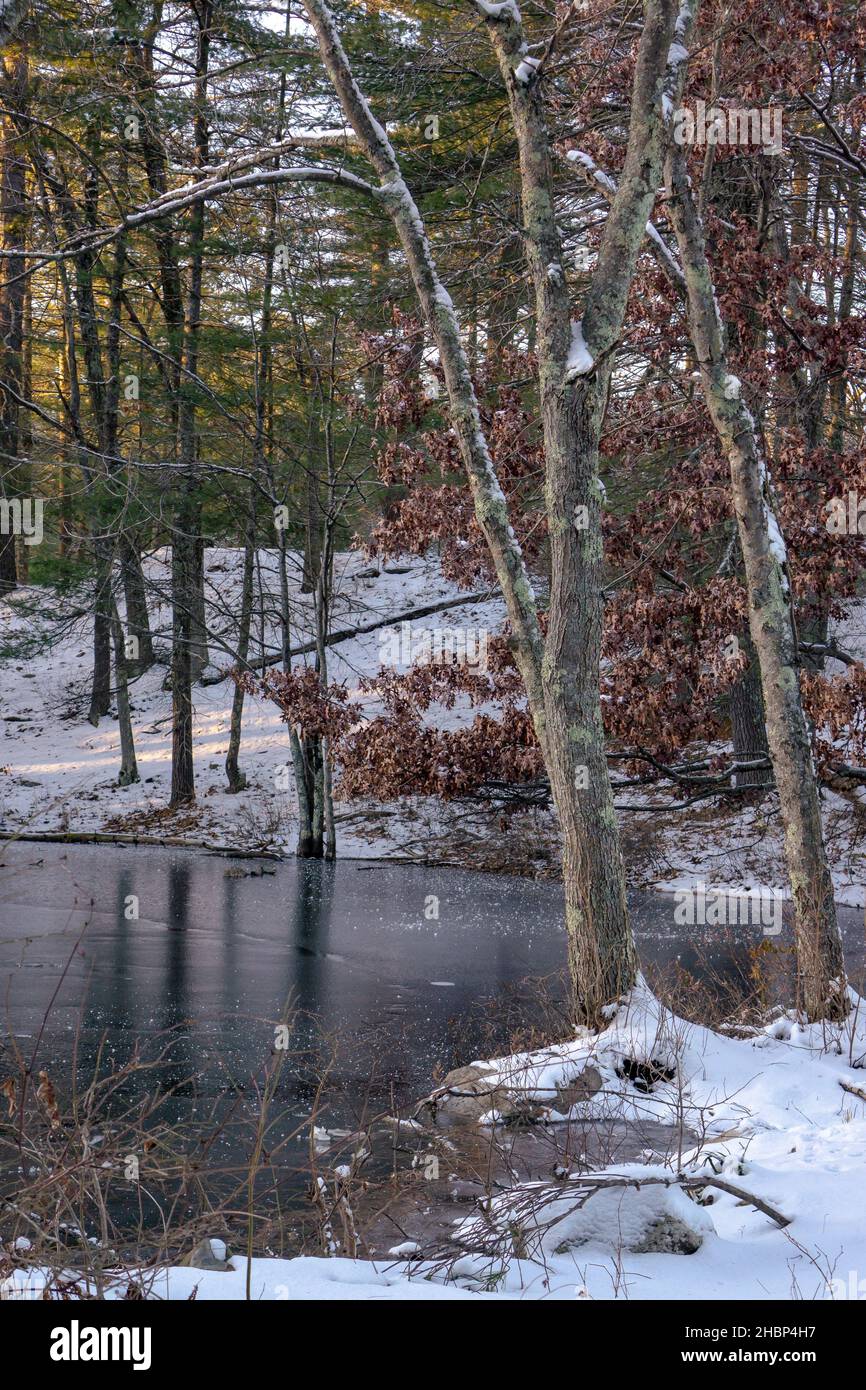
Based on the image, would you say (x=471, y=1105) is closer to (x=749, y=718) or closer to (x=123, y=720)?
(x=749, y=718)

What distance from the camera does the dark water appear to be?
852 cm

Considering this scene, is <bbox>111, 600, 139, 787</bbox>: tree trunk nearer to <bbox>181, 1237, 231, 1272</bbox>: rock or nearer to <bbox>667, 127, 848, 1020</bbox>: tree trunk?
<bbox>667, 127, 848, 1020</bbox>: tree trunk

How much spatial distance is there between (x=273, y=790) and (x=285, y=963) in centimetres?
993

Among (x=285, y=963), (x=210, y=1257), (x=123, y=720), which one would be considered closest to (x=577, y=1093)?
(x=210, y=1257)

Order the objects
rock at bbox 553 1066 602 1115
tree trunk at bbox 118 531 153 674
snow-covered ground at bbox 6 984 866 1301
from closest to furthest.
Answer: snow-covered ground at bbox 6 984 866 1301, rock at bbox 553 1066 602 1115, tree trunk at bbox 118 531 153 674

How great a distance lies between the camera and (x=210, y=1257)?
4539 mm

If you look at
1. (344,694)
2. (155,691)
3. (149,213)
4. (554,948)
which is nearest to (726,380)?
(149,213)

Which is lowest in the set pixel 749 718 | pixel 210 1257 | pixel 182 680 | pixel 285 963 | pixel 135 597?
pixel 285 963

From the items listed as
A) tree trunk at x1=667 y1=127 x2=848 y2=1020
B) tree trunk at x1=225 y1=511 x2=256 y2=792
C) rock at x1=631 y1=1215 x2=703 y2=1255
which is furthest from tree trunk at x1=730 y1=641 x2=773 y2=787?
rock at x1=631 y1=1215 x2=703 y2=1255

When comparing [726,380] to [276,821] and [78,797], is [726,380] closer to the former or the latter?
[276,821]

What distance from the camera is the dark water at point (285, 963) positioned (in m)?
8.52

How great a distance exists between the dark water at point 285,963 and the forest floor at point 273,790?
1.14 m

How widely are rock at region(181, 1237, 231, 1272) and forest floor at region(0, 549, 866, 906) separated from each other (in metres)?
9.79

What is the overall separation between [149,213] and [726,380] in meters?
4.46
